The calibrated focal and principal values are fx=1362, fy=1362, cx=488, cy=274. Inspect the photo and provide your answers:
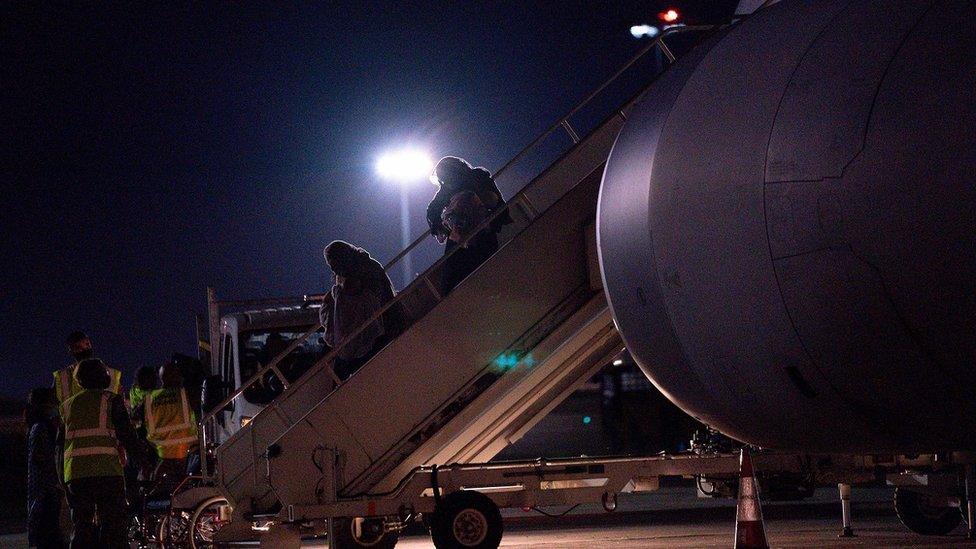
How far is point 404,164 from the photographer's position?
19547mm

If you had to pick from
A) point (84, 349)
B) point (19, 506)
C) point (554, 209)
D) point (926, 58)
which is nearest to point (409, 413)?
point (554, 209)

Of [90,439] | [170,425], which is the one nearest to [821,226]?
[90,439]

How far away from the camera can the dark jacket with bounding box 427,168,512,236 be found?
34.8 ft

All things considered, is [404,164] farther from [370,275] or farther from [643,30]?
[370,275]

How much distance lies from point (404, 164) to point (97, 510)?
10.2 metres

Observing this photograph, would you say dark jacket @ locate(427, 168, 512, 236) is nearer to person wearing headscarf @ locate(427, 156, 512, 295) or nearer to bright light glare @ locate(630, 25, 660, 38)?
person wearing headscarf @ locate(427, 156, 512, 295)

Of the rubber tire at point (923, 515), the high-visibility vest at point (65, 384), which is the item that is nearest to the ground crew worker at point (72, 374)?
the high-visibility vest at point (65, 384)

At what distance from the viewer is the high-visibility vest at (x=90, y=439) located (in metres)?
10.0

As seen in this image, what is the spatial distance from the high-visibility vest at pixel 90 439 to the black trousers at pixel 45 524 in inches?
84.8

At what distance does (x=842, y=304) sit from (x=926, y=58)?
0.96 m

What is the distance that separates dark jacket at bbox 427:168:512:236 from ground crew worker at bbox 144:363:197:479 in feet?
12.8

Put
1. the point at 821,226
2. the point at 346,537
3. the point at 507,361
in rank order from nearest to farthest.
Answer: the point at 821,226 < the point at 507,361 < the point at 346,537

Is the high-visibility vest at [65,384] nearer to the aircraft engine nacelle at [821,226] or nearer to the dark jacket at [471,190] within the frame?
→ the dark jacket at [471,190]

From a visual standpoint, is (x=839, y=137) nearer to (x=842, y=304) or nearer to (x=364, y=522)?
(x=842, y=304)
